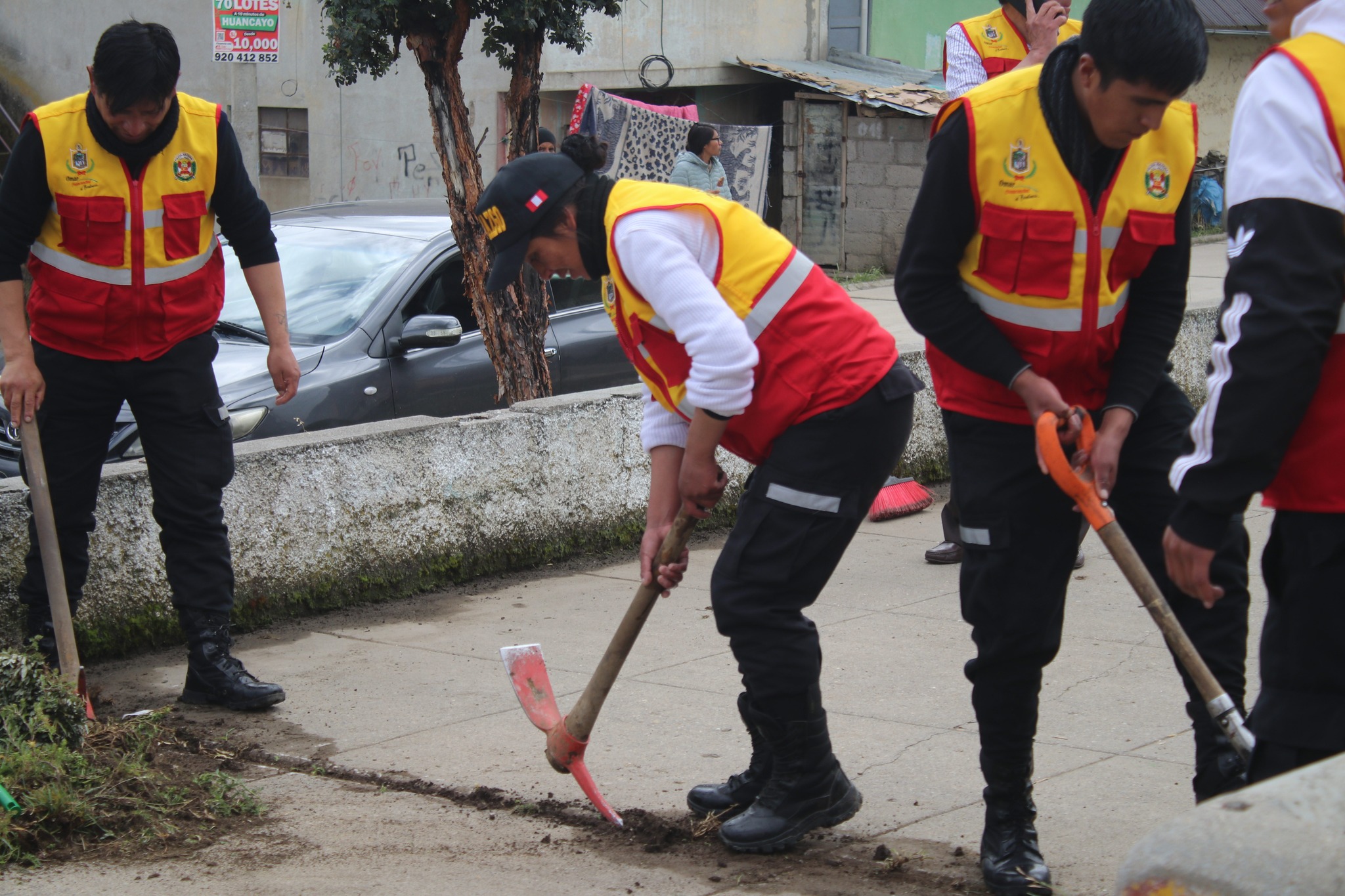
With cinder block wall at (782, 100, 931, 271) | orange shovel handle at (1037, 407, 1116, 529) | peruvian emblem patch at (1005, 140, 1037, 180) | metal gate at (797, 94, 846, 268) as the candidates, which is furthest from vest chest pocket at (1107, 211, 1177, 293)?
metal gate at (797, 94, 846, 268)

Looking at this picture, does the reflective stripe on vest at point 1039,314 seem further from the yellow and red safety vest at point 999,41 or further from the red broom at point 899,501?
the red broom at point 899,501

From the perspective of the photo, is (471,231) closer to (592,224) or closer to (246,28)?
(592,224)

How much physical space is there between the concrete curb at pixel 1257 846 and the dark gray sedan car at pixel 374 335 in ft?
14.9

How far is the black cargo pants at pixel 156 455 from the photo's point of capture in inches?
167

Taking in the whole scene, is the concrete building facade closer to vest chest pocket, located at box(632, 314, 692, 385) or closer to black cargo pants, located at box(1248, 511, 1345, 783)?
vest chest pocket, located at box(632, 314, 692, 385)

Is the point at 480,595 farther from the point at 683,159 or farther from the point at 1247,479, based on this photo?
the point at 683,159

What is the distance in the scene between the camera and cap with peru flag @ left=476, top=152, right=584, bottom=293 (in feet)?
9.98

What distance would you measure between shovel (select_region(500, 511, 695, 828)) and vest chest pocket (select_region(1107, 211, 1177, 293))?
1.01 metres

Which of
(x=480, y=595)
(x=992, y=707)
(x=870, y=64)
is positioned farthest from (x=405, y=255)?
(x=870, y=64)

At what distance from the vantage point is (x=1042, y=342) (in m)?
2.92

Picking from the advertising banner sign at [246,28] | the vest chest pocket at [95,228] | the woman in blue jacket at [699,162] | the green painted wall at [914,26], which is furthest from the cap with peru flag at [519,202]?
the green painted wall at [914,26]

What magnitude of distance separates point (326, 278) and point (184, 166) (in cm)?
252

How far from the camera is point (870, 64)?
19.9m

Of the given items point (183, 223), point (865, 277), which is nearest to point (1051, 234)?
point (183, 223)
